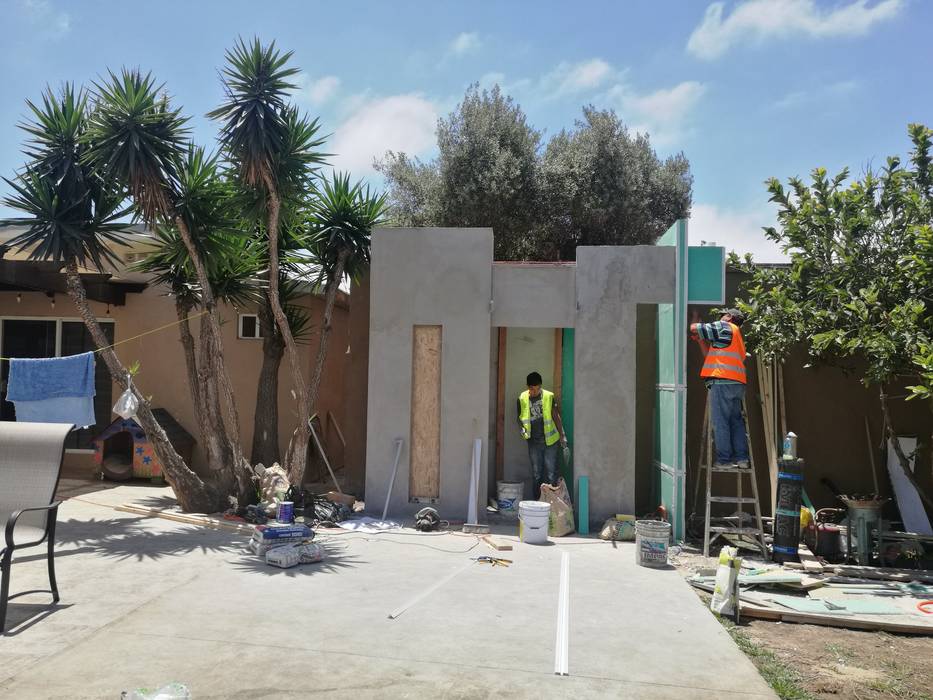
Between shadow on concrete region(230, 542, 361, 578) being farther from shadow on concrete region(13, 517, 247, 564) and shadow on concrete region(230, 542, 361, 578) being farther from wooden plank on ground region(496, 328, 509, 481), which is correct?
wooden plank on ground region(496, 328, 509, 481)

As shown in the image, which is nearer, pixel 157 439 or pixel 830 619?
pixel 830 619

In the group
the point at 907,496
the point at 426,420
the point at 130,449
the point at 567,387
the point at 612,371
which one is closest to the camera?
the point at 907,496

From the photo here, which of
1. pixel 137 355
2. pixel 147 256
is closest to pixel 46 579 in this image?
pixel 147 256

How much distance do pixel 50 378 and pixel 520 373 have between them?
6.24 metres

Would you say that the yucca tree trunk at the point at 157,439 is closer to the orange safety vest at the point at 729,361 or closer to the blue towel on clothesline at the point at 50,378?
the blue towel on clothesline at the point at 50,378

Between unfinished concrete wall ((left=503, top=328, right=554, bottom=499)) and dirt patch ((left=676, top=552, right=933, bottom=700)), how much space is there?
5170 mm

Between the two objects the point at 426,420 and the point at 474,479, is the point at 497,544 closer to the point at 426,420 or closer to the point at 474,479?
the point at 474,479

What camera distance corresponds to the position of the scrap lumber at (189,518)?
8312 mm

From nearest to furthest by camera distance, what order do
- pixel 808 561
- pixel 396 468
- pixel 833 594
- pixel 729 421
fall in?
1. pixel 833 594
2. pixel 808 561
3. pixel 729 421
4. pixel 396 468

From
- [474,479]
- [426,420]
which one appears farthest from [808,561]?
[426,420]

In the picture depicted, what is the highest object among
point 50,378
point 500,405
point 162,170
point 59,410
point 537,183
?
point 537,183

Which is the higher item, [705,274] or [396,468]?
[705,274]

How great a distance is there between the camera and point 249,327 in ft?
40.2

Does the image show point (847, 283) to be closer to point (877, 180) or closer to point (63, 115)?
point (877, 180)
